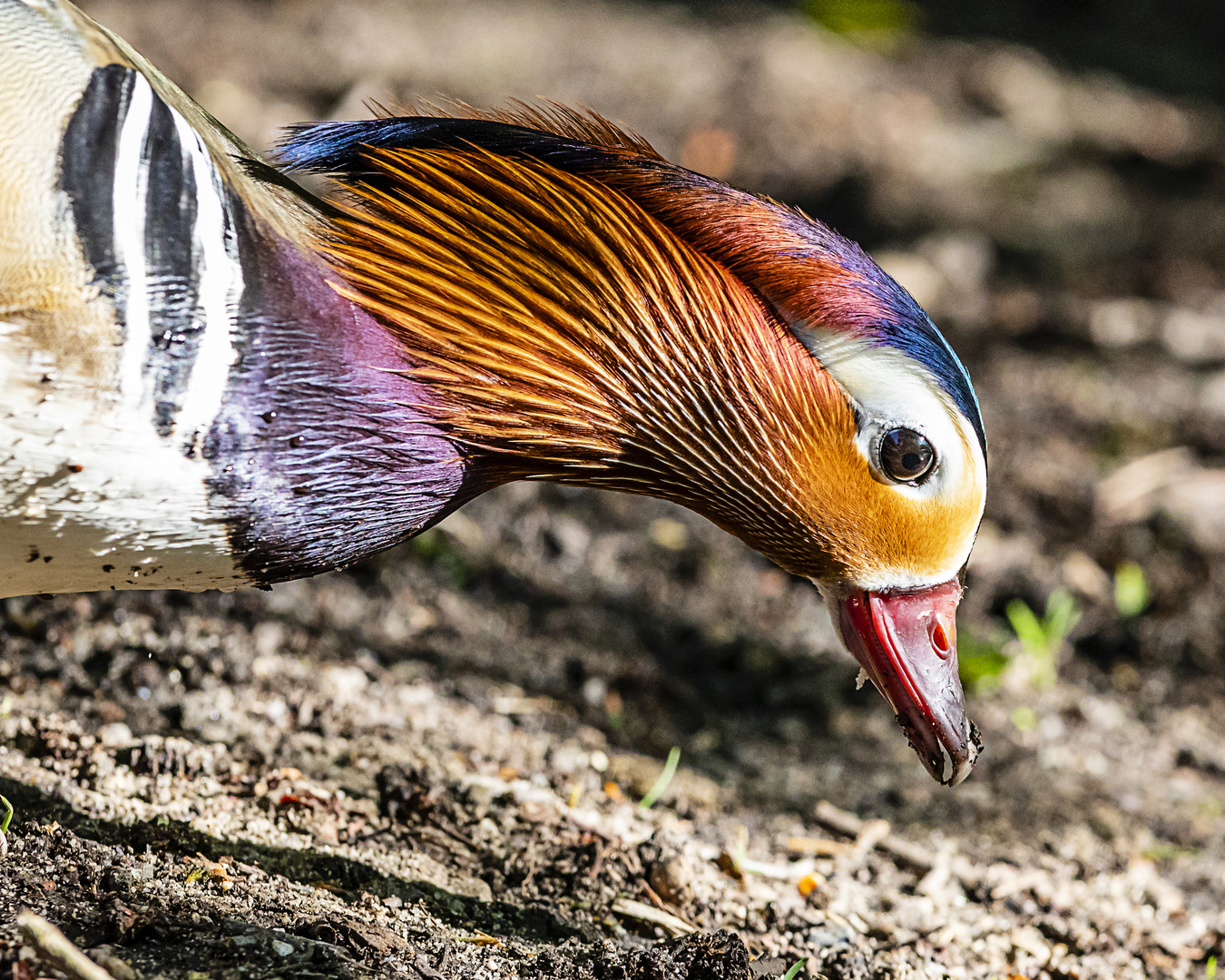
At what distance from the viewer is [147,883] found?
1671 millimetres

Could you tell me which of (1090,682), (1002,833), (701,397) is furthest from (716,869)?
(1090,682)

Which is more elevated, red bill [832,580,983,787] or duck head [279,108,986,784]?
duck head [279,108,986,784]

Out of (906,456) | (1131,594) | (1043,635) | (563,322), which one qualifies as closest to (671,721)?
(1043,635)

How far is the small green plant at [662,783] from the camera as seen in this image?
7.84ft

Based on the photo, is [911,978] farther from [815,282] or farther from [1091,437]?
[1091,437]

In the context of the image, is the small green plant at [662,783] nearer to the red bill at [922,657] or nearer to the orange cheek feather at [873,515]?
the red bill at [922,657]

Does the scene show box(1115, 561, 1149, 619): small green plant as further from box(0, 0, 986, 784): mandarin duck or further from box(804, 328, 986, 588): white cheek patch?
box(804, 328, 986, 588): white cheek patch

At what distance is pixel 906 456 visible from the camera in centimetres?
180

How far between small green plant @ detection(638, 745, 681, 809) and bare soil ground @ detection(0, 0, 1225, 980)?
1.0 inches

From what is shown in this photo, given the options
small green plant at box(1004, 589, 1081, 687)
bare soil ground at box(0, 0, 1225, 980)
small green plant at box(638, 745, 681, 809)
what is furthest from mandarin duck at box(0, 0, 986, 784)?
small green plant at box(1004, 589, 1081, 687)

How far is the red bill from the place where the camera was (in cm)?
193

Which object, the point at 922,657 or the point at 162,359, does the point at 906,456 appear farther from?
the point at 162,359

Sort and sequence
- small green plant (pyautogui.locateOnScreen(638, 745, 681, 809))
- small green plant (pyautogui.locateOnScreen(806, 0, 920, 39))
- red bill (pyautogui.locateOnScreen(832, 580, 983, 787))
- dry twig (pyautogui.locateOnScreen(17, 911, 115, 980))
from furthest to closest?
small green plant (pyautogui.locateOnScreen(806, 0, 920, 39)), small green plant (pyautogui.locateOnScreen(638, 745, 681, 809)), red bill (pyautogui.locateOnScreen(832, 580, 983, 787)), dry twig (pyautogui.locateOnScreen(17, 911, 115, 980))

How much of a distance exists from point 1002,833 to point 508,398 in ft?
5.24
